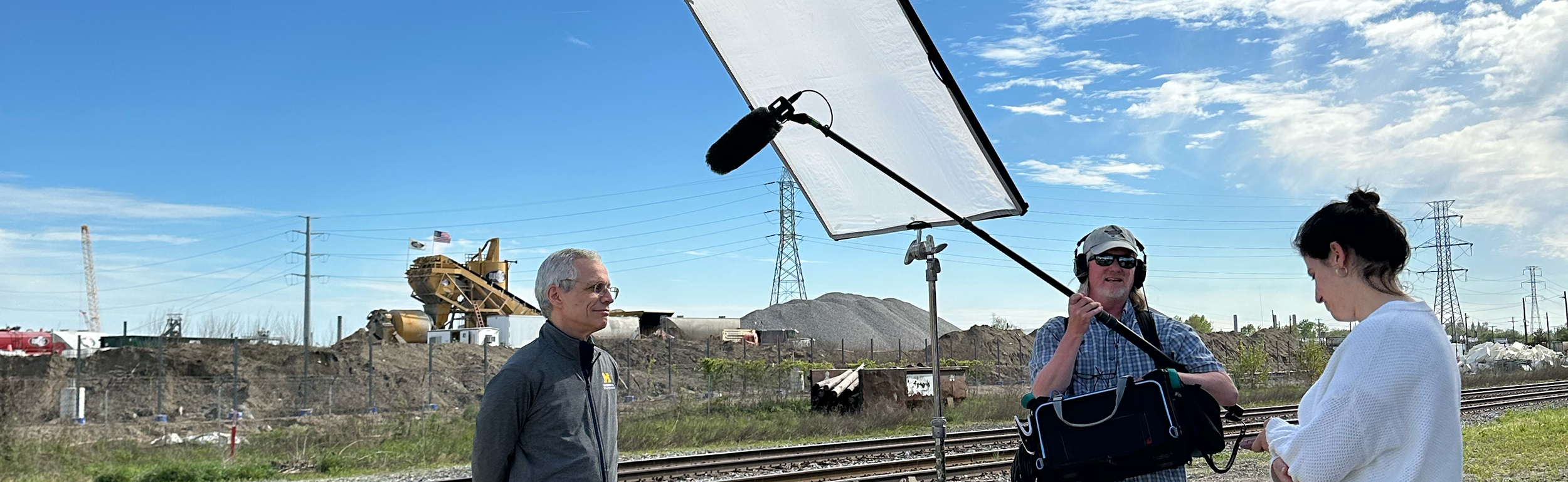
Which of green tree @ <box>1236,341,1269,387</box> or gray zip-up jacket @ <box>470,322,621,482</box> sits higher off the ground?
gray zip-up jacket @ <box>470,322,621,482</box>

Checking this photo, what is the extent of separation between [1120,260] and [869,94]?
117 cm

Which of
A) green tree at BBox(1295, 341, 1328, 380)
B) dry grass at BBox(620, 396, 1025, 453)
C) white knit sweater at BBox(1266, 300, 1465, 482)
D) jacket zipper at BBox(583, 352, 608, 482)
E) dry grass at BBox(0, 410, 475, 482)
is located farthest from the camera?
green tree at BBox(1295, 341, 1328, 380)

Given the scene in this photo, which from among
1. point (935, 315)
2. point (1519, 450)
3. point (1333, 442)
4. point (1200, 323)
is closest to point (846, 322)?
point (1200, 323)

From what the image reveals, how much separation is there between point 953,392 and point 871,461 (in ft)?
31.8

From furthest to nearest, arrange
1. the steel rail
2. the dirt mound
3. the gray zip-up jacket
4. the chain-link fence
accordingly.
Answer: the dirt mound
the chain-link fence
the steel rail
the gray zip-up jacket

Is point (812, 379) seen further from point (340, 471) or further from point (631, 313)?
point (631, 313)

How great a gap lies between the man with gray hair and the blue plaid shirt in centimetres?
146

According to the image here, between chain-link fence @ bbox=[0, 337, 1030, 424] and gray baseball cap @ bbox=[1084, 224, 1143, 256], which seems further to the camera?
chain-link fence @ bbox=[0, 337, 1030, 424]

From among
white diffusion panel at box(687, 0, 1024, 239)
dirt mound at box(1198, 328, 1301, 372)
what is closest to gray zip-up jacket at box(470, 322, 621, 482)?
white diffusion panel at box(687, 0, 1024, 239)

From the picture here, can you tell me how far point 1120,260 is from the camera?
3549 millimetres

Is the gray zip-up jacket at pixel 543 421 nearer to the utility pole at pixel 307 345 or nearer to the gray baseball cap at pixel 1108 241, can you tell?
the gray baseball cap at pixel 1108 241

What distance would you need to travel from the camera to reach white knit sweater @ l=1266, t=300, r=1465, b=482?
2260mm

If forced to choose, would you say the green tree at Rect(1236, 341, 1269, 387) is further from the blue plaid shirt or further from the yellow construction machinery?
the blue plaid shirt

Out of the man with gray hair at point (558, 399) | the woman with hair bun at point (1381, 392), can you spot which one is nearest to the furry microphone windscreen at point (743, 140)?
the man with gray hair at point (558, 399)
